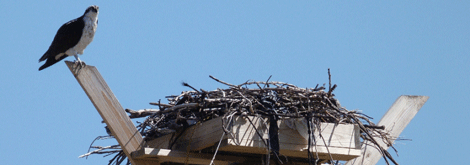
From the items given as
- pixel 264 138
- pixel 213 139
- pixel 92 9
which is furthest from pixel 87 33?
pixel 264 138

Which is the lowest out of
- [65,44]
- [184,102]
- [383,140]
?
[383,140]

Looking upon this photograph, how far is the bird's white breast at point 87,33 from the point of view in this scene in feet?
14.6

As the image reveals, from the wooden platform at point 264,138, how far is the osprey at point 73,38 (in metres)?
1.06

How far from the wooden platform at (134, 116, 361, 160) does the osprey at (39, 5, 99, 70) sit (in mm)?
1059

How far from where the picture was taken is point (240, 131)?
370 centimetres

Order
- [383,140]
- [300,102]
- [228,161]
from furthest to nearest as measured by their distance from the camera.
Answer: [383,140], [228,161], [300,102]

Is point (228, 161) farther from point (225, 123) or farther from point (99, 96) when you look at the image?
point (99, 96)

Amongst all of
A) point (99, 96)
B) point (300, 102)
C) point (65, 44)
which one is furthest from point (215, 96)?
point (65, 44)

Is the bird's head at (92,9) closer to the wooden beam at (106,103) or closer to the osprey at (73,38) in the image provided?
the osprey at (73,38)

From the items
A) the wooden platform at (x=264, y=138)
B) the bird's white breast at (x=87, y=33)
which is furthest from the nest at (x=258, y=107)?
Result: the bird's white breast at (x=87, y=33)

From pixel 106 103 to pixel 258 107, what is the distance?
3.18ft

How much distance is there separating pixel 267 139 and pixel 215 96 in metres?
0.56

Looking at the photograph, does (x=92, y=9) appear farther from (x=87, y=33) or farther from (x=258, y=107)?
(x=258, y=107)

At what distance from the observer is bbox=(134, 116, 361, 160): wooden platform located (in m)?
3.71
